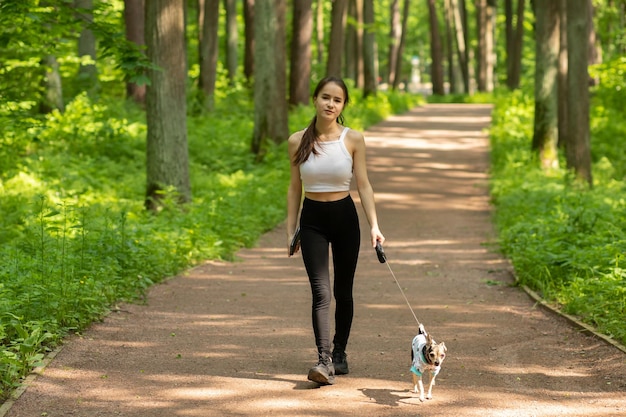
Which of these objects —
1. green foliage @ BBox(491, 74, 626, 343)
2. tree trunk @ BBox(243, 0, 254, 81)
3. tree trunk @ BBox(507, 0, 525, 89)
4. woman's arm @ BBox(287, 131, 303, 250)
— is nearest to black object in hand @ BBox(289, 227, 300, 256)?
woman's arm @ BBox(287, 131, 303, 250)

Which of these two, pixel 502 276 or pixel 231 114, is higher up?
pixel 231 114

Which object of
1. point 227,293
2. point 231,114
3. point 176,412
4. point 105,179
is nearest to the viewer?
point 176,412

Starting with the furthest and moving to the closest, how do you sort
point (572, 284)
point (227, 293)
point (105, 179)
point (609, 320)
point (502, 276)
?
point (105, 179) < point (502, 276) < point (227, 293) < point (572, 284) < point (609, 320)

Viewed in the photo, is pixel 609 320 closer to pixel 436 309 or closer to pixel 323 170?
pixel 436 309

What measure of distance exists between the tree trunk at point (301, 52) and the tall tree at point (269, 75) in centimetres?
502

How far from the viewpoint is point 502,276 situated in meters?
10.9

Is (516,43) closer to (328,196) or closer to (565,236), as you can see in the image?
(565,236)

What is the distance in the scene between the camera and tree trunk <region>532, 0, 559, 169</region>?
19.3 meters

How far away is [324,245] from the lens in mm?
6004

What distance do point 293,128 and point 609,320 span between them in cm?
1585

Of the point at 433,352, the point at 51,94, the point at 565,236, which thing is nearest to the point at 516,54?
the point at 51,94

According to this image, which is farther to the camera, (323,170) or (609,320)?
(609,320)

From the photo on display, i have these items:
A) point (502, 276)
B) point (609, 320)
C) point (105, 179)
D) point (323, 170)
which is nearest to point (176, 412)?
point (323, 170)

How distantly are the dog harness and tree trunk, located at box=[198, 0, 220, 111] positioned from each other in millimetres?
22712
